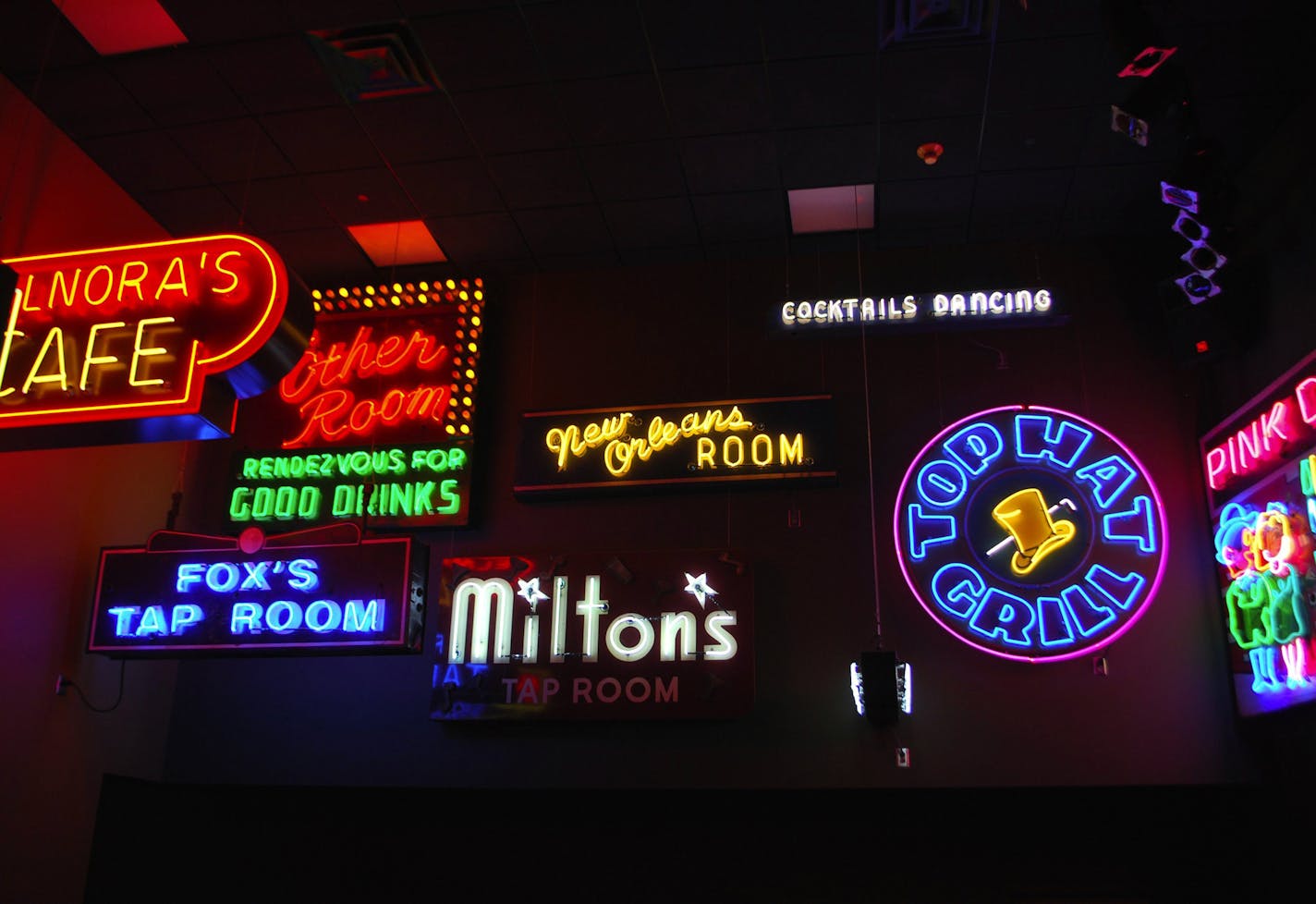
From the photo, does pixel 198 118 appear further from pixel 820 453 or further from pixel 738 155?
pixel 820 453

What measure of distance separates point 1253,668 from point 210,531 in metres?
6.62

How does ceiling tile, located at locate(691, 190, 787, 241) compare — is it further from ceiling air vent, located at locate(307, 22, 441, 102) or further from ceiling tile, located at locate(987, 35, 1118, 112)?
ceiling air vent, located at locate(307, 22, 441, 102)

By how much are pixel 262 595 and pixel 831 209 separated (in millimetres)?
4252

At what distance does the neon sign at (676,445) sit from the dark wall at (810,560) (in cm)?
20

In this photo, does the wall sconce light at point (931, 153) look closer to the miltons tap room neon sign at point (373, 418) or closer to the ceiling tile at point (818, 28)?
the ceiling tile at point (818, 28)

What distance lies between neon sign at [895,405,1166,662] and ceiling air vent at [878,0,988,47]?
2.39 m

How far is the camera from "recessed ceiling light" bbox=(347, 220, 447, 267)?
777 centimetres

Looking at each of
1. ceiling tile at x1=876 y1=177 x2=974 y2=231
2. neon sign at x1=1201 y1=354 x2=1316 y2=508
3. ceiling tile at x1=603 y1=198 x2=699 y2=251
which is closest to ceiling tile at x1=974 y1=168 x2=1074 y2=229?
ceiling tile at x1=876 y1=177 x2=974 y2=231

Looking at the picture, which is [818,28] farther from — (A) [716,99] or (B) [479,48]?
(B) [479,48]

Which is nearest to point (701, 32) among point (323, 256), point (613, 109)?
point (613, 109)

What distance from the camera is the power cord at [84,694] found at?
6.53 m

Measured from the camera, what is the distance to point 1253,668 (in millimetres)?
6160

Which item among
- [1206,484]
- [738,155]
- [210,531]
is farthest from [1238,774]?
[210,531]

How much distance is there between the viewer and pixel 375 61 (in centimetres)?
623
